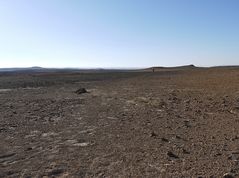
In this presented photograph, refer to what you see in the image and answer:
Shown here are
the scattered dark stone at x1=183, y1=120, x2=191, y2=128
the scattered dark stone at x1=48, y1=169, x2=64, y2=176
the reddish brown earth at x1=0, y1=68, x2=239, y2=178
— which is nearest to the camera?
the scattered dark stone at x1=48, y1=169, x2=64, y2=176

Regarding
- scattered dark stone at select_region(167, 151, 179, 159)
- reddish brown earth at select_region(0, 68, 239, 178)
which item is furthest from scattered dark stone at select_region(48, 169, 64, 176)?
scattered dark stone at select_region(167, 151, 179, 159)

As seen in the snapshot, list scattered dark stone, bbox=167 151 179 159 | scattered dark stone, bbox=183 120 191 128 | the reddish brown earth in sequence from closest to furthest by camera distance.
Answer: the reddish brown earth
scattered dark stone, bbox=167 151 179 159
scattered dark stone, bbox=183 120 191 128

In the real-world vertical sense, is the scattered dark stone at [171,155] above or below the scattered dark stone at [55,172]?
above

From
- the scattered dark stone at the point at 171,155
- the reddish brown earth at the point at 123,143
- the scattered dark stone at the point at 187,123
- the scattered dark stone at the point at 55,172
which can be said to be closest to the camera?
the scattered dark stone at the point at 55,172

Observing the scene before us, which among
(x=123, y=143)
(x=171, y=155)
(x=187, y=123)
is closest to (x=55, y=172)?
(x=171, y=155)

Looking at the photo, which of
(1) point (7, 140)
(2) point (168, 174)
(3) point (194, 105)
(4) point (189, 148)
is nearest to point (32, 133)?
(1) point (7, 140)

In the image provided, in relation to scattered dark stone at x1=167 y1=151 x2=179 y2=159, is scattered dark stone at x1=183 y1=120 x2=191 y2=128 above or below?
below

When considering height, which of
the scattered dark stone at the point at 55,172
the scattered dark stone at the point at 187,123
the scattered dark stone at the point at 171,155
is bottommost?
the scattered dark stone at the point at 187,123

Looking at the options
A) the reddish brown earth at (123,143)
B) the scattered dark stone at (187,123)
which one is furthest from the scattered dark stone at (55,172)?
the scattered dark stone at (187,123)

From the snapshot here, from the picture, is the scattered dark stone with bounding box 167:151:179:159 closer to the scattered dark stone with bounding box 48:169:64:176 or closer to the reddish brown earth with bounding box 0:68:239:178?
the reddish brown earth with bounding box 0:68:239:178

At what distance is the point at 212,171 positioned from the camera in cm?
730

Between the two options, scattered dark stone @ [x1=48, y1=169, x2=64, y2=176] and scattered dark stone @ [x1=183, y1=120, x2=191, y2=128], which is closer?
scattered dark stone @ [x1=48, y1=169, x2=64, y2=176]

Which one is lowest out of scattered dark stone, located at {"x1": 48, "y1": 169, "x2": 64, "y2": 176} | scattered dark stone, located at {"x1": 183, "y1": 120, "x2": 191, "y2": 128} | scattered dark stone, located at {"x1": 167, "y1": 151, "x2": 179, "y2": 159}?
scattered dark stone, located at {"x1": 183, "y1": 120, "x2": 191, "y2": 128}

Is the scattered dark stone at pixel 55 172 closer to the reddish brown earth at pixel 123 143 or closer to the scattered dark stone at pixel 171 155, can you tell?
the reddish brown earth at pixel 123 143
